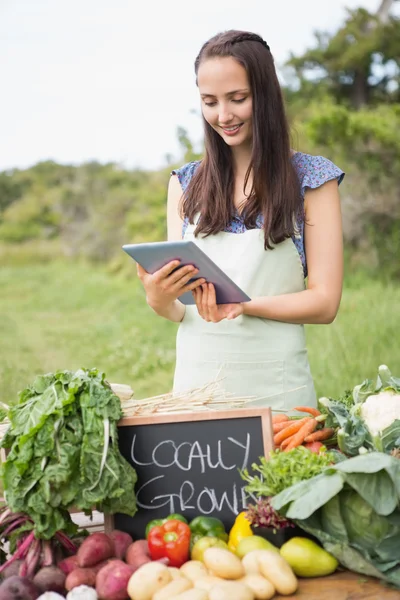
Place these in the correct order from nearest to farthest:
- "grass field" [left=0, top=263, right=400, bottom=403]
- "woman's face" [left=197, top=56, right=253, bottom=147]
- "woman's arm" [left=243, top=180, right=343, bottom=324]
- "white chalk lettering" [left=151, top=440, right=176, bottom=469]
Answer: "white chalk lettering" [left=151, top=440, right=176, bottom=469], "woman's face" [left=197, top=56, right=253, bottom=147], "woman's arm" [left=243, top=180, right=343, bottom=324], "grass field" [left=0, top=263, right=400, bottom=403]

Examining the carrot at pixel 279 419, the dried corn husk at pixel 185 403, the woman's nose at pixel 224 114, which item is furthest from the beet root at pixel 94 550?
the woman's nose at pixel 224 114

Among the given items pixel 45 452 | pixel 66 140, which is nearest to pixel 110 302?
pixel 66 140

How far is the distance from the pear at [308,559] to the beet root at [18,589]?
62cm

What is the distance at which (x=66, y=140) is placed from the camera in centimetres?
1423

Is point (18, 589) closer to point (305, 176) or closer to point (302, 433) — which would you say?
point (302, 433)

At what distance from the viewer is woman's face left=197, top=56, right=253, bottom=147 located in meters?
2.54

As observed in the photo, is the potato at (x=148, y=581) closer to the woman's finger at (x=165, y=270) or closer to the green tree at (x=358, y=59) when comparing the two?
the woman's finger at (x=165, y=270)

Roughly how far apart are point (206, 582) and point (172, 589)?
0.09 meters

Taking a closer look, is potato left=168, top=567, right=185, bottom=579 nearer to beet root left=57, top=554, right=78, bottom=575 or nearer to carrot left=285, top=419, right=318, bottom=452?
beet root left=57, top=554, right=78, bottom=575

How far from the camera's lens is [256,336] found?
2789mm

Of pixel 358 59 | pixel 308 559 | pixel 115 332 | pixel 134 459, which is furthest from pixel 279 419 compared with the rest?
pixel 358 59

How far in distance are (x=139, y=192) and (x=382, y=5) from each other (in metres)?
6.06

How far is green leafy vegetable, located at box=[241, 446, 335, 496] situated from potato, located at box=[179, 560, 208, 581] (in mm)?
228

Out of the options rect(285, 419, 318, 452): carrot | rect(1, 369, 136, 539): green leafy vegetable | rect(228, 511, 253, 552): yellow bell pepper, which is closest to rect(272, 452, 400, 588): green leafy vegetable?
rect(228, 511, 253, 552): yellow bell pepper
